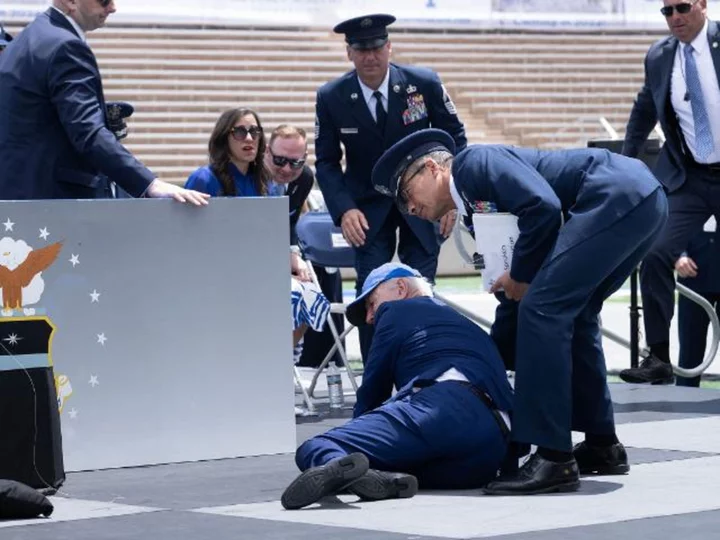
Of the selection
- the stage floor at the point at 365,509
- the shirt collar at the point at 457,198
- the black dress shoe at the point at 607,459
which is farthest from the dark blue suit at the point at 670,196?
the shirt collar at the point at 457,198

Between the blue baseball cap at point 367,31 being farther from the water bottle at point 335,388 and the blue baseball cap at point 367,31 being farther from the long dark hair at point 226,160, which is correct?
the water bottle at point 335,388

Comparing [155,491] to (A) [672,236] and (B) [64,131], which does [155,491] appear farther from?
(A) [672,236]

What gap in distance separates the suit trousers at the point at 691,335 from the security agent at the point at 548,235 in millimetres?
4054

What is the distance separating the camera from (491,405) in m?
6.22

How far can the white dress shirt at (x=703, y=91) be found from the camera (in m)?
9.51

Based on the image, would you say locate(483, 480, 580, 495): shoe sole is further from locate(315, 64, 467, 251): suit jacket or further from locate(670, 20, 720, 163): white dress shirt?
locate(670, 20, 720, 163): white dress shirt

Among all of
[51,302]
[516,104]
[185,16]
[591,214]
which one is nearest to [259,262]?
[51,302]

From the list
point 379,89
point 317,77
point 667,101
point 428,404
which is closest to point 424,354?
point 428,404

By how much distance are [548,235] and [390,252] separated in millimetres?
3190

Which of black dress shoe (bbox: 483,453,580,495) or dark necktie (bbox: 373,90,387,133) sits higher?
dark necktie (bbox: 373,90,387,133)

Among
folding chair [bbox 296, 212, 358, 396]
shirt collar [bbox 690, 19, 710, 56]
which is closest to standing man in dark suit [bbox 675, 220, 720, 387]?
shirt collar [bbox 690, 19, 710, 56]

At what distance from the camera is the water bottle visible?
9.32 meters

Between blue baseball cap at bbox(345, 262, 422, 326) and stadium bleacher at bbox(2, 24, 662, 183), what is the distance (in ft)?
61.9

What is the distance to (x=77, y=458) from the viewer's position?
6980mm
